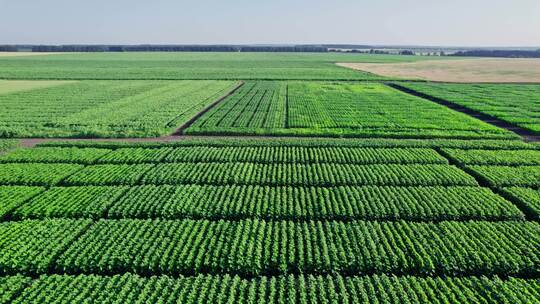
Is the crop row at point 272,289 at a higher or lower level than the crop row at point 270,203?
lower

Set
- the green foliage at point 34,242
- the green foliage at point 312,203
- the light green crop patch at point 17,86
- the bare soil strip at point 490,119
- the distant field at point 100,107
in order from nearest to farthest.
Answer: the green foliage at point 34,242, the green foliage at point 312,203, the bare soil strip at point 490,119, the distant field at point 100,107, the light green crop patch at point 17,86

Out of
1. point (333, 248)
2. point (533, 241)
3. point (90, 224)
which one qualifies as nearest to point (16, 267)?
point (90, 224)

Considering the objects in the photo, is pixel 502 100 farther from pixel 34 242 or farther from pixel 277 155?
pixel 34 242

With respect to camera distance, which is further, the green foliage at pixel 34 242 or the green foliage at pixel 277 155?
the green foliage at pixel 277 155

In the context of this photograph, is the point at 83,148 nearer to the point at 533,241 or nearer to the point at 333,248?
the point at 333,248

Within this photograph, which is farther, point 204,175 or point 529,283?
point 204,175

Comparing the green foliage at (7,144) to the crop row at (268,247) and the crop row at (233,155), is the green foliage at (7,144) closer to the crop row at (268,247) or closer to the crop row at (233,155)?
the crop row at (233,155)

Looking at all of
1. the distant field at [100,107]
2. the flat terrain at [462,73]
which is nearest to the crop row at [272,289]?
the distant field at [100,107]
